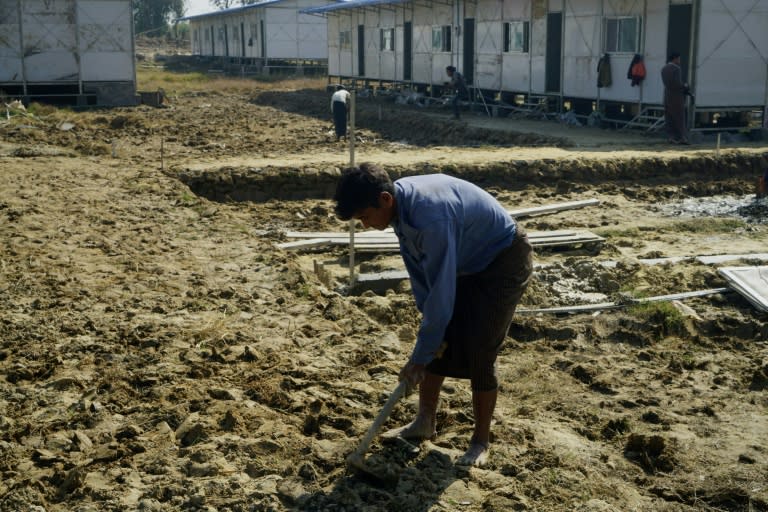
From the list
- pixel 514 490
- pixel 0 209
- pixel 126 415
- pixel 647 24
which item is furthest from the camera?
pixel 647 24

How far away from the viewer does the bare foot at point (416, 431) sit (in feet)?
15.3

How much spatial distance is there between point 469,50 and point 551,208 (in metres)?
15.6

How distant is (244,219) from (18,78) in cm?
1833

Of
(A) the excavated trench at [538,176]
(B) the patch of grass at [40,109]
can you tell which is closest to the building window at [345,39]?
(B) the patch of grass at [40,109]

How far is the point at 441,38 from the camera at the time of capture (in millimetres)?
27797

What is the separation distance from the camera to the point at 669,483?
4.59 metres

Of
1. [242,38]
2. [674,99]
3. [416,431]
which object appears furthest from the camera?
A: [242,38]

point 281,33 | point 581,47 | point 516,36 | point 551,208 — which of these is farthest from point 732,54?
point 281,33

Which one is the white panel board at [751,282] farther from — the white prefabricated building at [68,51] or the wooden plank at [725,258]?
the white prefabricated building at [68,51]

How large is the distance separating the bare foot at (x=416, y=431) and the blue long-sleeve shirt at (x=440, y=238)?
2.20 feet

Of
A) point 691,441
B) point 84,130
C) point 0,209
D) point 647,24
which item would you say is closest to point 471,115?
point 647,24

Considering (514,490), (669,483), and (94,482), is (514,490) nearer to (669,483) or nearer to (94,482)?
(669,483)

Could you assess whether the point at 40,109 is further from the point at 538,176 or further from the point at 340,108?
the point at 538,176

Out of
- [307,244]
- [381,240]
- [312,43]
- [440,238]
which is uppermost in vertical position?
[312,43]
